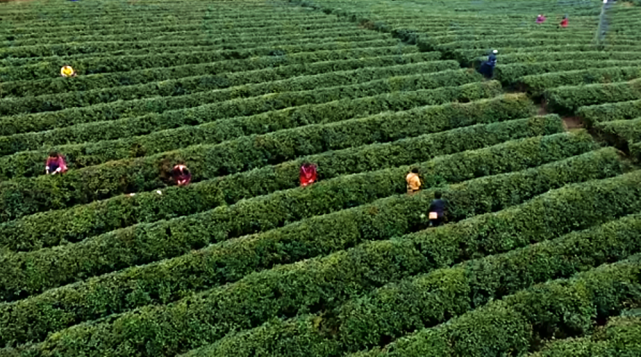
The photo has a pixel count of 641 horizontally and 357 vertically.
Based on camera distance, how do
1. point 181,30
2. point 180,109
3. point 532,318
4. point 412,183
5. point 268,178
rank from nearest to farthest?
1. point 532,318
2. point 412,183
3. point 268,178
4. point 180,109
5. point 181,30

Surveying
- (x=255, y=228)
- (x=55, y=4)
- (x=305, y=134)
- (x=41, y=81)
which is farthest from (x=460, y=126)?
(x=55, y=4)

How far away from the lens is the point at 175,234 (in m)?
11.7

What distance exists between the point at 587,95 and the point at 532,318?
11.2 m

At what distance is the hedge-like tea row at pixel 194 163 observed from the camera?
1296 centimetres

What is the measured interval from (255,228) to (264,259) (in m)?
1.21

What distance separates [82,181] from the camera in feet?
44.1

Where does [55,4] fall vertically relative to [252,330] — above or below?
above

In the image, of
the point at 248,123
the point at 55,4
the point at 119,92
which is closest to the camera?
the point at 248,123

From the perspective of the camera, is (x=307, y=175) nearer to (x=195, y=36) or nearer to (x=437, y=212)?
(x=437, y=212)

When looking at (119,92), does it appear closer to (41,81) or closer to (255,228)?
(41,81)

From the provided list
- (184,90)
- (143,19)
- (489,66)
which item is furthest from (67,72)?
(489,66)

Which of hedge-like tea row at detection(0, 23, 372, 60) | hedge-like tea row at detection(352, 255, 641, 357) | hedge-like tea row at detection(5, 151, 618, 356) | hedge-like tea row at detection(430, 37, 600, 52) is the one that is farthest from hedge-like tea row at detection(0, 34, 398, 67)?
hedge-like tea row at detection(352, 255, 641, 357)

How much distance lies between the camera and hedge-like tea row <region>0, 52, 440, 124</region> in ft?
53.1

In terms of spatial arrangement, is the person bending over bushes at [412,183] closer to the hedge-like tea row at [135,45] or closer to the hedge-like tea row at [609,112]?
the hedge-like tea row at [609,112]
